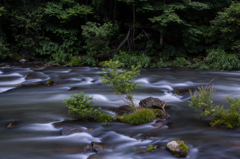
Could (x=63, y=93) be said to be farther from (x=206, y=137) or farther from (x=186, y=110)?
(x=206, y=137)

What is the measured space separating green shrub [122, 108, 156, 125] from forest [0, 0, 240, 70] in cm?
1098

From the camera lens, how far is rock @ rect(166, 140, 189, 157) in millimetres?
3961

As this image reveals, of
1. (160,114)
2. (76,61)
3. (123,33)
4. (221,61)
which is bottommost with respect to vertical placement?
(160,114)

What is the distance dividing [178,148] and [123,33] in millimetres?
18128

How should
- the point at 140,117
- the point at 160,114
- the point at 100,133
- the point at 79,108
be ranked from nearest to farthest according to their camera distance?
the point at 100,133 → the point at 140,117 → the point at 79,108 → the point at 160,114

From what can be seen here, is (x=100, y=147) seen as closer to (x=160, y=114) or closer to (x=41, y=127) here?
(x=41, y=127)

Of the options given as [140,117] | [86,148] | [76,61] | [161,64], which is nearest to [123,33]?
[76,61]

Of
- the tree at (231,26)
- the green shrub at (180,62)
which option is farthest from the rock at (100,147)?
the tree at (231,26)

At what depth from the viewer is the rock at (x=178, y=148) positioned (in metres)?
3.96

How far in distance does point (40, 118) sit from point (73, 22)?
15705mm

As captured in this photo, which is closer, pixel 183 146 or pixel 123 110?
pixel 183 146

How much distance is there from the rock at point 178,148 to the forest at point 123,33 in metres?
12.6

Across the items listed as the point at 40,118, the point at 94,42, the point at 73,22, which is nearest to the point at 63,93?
the point at 40,118

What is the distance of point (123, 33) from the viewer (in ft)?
69.7
